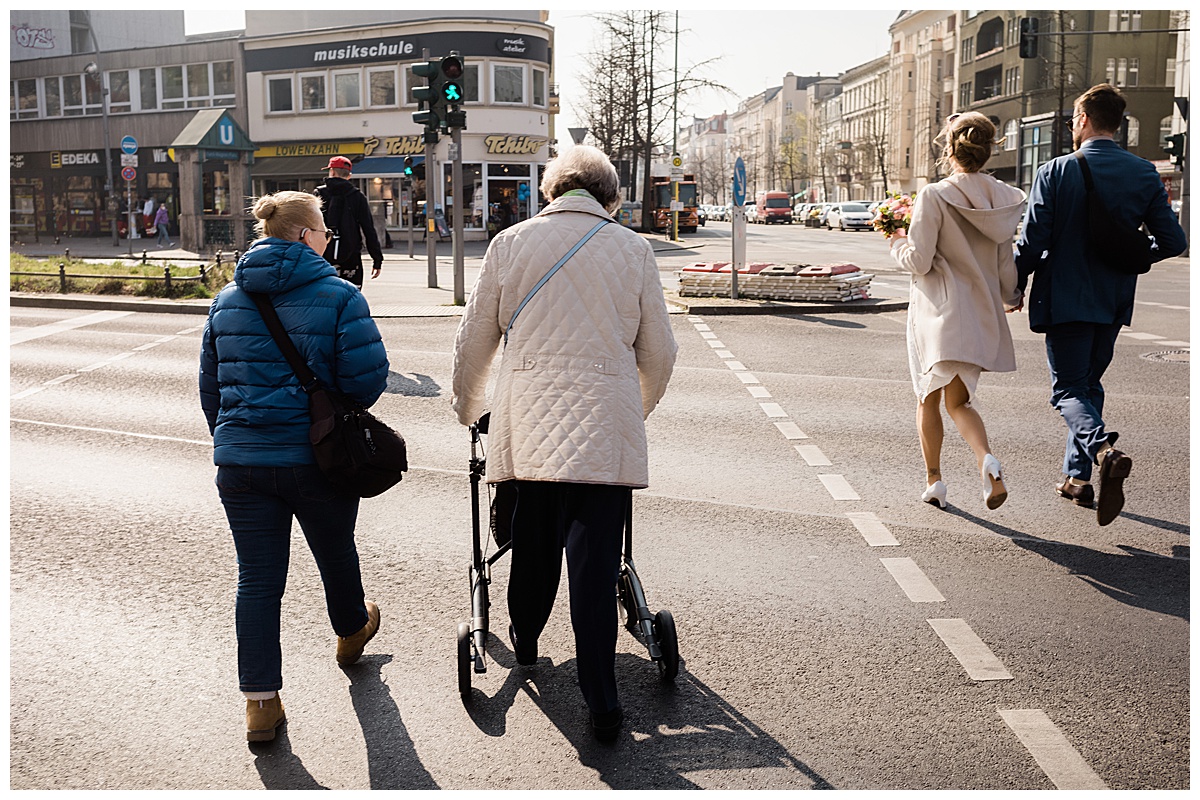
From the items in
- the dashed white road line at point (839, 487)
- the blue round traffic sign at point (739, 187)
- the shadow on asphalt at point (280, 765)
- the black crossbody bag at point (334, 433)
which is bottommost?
the shadow on asphalt at point (280, 765)

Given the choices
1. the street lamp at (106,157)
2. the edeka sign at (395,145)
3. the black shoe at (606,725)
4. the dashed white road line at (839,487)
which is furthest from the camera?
the edeka sign at (395,145)

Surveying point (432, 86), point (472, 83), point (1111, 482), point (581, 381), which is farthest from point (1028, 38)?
point (581, 381)

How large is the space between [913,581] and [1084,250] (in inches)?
82.4

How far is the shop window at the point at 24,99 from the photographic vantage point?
55.8m

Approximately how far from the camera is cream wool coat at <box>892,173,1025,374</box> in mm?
6141

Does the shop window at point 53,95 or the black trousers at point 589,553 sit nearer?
the black trousers at point 589,553

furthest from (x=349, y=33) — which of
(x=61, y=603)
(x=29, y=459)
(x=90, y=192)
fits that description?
(x=61, y=603)

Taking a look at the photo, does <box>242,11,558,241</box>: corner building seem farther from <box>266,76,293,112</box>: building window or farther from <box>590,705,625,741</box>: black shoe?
<box>590,705,625,741</box>: black shoe

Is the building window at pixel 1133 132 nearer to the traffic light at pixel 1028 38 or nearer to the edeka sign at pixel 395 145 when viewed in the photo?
the edeka sign at pixel 395 145

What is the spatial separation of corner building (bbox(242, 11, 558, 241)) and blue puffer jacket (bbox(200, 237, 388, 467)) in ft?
137

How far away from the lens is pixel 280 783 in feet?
11.4

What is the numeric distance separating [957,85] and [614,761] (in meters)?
90.4

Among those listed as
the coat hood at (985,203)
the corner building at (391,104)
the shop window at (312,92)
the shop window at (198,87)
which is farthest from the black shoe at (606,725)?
the shop window at (198,87)

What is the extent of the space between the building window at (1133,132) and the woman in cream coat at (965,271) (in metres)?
68.6
